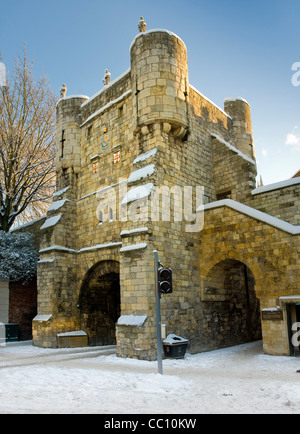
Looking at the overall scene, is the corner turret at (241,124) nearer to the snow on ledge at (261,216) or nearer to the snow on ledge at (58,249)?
the snow on ledge at (261,216)

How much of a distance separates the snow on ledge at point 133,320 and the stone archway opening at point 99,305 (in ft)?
11.6

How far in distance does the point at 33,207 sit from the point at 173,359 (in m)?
16.6

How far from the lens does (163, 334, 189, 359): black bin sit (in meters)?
10.2

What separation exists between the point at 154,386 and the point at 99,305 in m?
9.17

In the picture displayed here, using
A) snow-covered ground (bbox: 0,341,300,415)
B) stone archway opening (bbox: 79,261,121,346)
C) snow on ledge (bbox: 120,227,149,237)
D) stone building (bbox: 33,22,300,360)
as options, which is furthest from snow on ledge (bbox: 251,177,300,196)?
stone archway opening (bbox: 79,261,121,346)

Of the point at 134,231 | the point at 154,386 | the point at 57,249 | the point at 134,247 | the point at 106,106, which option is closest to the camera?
the point at 154,386

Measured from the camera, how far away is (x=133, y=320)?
34.4ft

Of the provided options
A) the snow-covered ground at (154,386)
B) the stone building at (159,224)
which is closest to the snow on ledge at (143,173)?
the stone building at (159,224)

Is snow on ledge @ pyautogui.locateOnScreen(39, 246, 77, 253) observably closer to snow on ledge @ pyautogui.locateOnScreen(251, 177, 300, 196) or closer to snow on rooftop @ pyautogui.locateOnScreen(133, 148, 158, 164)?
snow on rooftop @ pyautogui.locateOnScreen(133, 148, 158, 164)

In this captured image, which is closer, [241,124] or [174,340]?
[174,340]

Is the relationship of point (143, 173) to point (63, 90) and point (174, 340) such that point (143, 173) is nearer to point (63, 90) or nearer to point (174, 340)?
point (174, 340)

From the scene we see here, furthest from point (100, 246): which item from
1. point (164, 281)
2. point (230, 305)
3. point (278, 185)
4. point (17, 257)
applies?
point (278, 185)

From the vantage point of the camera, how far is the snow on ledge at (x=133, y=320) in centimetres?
1027

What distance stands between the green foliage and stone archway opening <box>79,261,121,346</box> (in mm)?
3890
